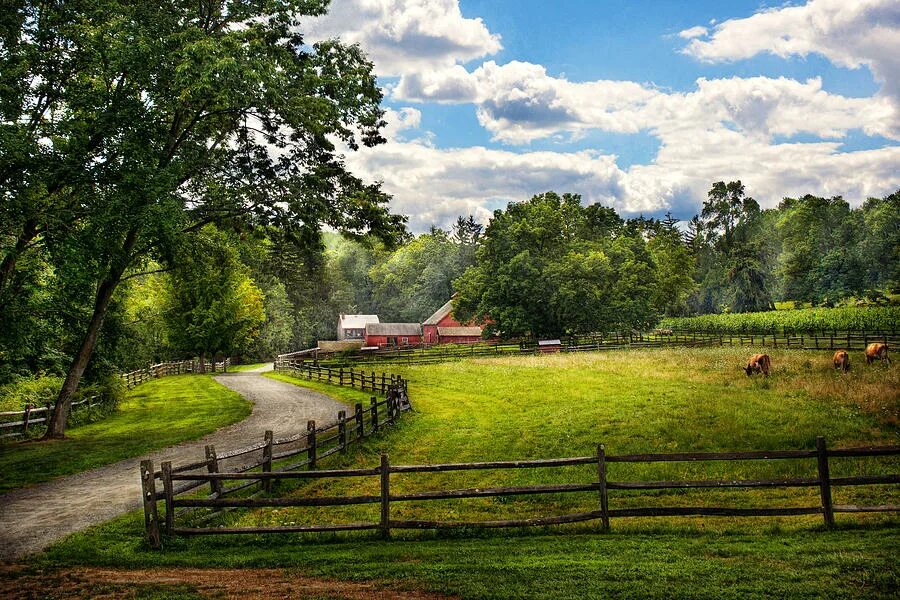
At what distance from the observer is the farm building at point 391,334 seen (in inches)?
3543

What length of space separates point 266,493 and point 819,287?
104 m

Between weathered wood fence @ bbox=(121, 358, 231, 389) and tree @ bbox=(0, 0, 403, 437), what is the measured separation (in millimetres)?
19973

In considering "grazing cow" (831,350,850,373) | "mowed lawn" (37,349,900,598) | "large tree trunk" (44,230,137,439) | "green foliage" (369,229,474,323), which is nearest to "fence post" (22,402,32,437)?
"large tree trunk" (44,230,137,439)

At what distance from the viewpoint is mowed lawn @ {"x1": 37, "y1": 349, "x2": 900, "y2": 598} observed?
8469 mm

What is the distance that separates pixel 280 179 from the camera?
2388 centimetres

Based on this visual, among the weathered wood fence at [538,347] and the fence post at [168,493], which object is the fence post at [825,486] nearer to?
the fence post at [168,493]

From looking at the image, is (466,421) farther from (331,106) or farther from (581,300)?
(581,300)

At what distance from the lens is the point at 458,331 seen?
91688 mm

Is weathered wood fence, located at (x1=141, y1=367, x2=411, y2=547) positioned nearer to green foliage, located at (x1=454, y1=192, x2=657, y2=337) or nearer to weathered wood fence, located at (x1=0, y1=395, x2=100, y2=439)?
weathered wood fence, located at (x1=0, y1=395, x2=100, y2=439)

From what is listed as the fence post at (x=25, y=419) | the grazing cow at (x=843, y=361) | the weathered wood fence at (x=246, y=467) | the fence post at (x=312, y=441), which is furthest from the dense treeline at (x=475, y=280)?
the grazing cow at (x=843, y=361)

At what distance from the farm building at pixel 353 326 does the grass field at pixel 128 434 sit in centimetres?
5752

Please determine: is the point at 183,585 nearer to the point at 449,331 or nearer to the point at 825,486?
the point at 825,486

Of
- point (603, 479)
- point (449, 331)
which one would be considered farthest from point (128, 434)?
point (449, 331)

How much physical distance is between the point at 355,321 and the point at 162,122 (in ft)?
249
